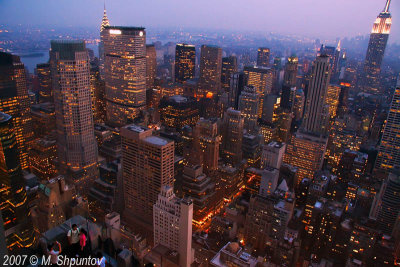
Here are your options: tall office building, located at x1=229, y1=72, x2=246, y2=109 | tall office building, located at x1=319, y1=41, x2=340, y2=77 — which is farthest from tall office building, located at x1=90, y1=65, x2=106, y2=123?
tall office building, located at x1=319, y1=41, x2=340, y2=77

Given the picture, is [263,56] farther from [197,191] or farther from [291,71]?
[197,191]

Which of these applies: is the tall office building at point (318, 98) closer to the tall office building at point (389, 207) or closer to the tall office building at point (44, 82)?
the tall office building at point (389, 207)

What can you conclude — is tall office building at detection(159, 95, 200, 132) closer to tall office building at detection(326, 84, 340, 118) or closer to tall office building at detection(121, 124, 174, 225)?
tall office building at detection(121, 124, 174, 225)

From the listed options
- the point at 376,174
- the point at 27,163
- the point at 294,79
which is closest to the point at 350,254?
the point at 376,174

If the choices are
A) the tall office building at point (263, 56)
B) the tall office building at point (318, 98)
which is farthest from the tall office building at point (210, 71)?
the tall office building at point (318, 98)

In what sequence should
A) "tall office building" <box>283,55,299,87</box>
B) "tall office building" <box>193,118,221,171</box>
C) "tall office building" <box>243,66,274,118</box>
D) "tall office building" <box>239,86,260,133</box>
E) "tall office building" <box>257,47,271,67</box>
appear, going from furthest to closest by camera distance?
"tall office building" <box>257,47,271,67</box>
"tall office building" <box>283,55,299,87</box>
"tall office building" <box>243,66,274,118</box>
"tall office building" <box>239,86,260,133</box>
"tall office building" <box>193,118,221,171</box>

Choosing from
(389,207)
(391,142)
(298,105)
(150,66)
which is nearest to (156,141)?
(389,207)
